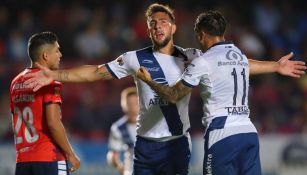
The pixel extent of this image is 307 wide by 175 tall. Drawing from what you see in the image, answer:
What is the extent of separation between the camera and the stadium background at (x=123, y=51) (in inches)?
492

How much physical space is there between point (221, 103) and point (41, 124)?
1.64m

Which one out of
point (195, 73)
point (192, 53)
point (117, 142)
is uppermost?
point (192, 53)

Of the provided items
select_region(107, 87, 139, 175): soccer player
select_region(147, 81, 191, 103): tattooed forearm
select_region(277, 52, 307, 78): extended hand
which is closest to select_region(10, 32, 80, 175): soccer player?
select_region(147, 81, 191, 103): tattooed forearm

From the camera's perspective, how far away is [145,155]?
23.7 ft

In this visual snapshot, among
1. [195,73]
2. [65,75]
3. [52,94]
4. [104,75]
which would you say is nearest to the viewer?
[195,73]

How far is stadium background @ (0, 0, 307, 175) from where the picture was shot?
1251 cm

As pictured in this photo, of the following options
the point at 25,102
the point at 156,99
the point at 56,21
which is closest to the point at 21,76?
the point at 25,102

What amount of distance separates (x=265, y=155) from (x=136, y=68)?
5.91 meters

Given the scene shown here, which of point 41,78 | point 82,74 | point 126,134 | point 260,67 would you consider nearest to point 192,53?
point 260,67

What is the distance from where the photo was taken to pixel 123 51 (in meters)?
14.1

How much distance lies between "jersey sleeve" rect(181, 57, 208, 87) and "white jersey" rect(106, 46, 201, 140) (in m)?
0.54

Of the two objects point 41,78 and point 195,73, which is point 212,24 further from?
point 41,78

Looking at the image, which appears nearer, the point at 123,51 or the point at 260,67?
the point at 260,67

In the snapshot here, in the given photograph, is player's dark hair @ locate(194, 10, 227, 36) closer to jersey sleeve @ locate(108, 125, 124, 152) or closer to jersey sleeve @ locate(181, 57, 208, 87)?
jersey sleeve @ locate(181, 57, 208, 87)
